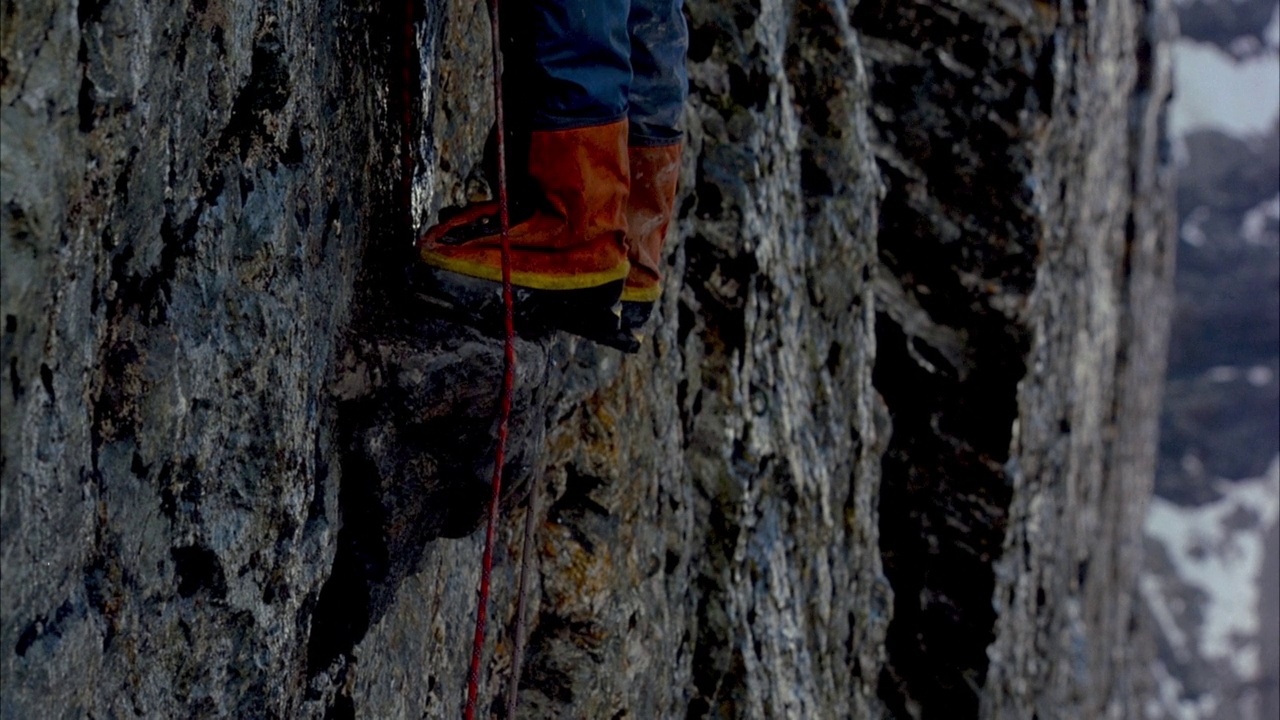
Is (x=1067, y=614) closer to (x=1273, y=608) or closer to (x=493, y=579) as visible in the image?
(x=493, y=579)

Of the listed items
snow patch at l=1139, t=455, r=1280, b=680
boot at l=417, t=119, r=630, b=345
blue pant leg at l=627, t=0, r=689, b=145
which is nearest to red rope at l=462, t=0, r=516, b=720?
boot at l=417, t=119, r=630, b=345

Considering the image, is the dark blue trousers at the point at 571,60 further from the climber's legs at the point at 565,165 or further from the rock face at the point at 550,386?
the rock face at the point at 550,386

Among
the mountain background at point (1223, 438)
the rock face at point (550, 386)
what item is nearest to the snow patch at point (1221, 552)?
the mountain background at point (1223, 438)

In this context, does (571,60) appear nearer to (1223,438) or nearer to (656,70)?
(656,70)

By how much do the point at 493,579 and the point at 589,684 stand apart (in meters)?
0.73

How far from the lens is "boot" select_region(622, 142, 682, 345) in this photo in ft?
11.5

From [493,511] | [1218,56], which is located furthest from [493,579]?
[1218,56]

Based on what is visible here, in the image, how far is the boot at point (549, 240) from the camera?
2.96 m

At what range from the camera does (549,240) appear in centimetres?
305

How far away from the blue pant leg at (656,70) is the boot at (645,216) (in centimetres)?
5

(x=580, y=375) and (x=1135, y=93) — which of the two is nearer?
(x=580, y=375)

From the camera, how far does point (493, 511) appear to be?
3.16m

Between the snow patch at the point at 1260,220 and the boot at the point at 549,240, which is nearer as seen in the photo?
the boot at the point at 549,240

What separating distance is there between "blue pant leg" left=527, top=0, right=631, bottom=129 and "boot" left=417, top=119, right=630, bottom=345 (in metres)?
0.04
